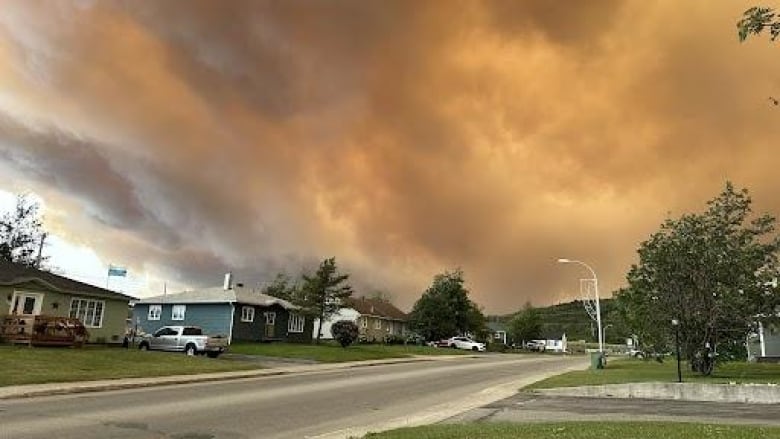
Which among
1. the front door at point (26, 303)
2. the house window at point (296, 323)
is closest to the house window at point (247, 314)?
the house window at point (296, 323)

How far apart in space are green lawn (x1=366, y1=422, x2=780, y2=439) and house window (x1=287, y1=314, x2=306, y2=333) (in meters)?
47.3

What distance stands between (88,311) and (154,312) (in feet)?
63.9

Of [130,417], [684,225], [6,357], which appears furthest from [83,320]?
[684,225]

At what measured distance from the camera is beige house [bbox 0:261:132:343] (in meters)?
36.3

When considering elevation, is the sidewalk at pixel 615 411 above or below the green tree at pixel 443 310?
below

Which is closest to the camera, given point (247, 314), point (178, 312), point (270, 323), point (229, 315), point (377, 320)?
point (229, 315)

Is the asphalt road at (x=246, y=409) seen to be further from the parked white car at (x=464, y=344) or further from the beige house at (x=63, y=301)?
the parked white car at (x=464, y=344)

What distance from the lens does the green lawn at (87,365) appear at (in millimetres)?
23328

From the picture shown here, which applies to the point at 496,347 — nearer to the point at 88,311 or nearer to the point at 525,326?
the point at 525,326

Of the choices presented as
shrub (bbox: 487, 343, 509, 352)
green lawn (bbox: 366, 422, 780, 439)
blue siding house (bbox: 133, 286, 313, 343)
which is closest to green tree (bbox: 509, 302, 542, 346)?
shrub (bbox: 487, 343, 509, 352)

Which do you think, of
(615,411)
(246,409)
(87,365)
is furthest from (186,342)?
(615,411)

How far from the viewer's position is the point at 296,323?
6075 cm

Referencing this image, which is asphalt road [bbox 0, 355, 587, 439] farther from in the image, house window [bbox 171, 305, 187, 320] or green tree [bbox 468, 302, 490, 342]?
green tree [bbox 468, 302, 490, 342]

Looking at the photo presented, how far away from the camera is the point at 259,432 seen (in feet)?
44.9
